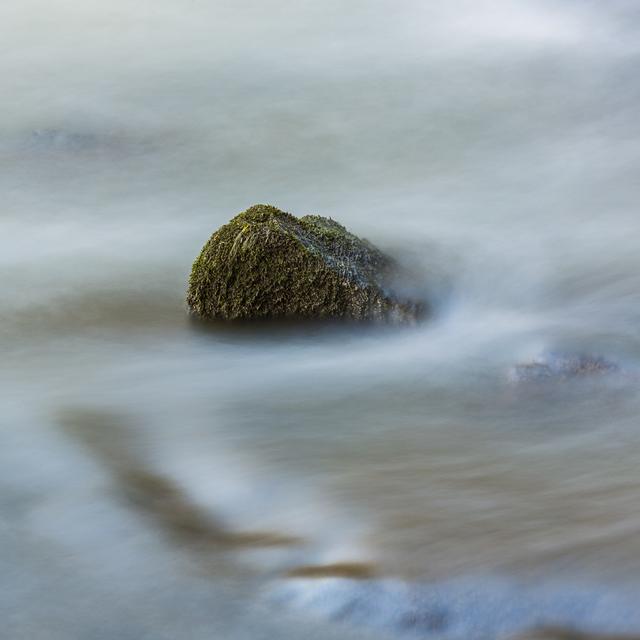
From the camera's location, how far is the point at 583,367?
17.3 feet

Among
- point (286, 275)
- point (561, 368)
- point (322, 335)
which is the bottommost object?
point (561, 368)

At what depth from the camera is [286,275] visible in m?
5.79

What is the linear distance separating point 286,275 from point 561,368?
4.55 ft

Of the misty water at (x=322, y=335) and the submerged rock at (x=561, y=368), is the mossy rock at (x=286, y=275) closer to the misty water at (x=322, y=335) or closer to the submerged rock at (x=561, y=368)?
the misty water at (x=322, y=335)

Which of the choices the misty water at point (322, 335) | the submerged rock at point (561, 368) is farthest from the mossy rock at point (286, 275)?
the submerged rock at point (561, 368)

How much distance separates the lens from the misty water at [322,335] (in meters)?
3.62

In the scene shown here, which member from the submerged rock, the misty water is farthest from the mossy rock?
the submerged rock

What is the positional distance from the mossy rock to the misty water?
0.13 m

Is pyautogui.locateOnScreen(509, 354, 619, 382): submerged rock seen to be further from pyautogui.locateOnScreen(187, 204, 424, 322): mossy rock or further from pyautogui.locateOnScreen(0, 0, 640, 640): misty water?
pyautogui.locateOnScreen(187, 204, 424, 322): mossy rock

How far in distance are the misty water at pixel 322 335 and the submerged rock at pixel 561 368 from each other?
2.8 inches

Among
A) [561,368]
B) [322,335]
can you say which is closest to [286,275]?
[322,335]

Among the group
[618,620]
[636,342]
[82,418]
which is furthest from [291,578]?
[636,342]

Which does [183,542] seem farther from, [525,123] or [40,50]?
[40,50]

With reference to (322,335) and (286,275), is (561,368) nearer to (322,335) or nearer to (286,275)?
(322,335)
